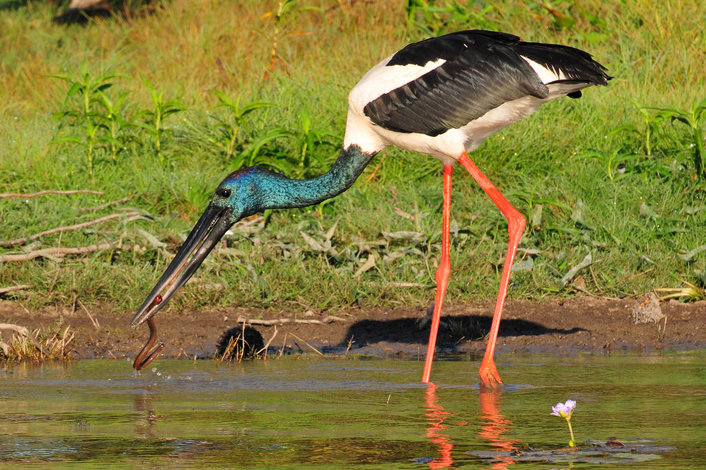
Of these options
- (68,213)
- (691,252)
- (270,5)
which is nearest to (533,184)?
(691,252)

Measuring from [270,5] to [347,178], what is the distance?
7352 millimetres

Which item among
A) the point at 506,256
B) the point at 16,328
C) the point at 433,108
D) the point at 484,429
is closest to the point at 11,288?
the point at 16,328

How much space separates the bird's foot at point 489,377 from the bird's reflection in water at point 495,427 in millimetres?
83

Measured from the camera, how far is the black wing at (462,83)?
562 cm

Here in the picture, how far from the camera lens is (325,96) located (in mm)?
9117

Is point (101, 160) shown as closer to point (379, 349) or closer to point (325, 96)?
point (325, 96)

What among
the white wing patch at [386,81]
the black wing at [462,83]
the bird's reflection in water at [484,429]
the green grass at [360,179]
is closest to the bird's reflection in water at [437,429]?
the bird's reflection in water at [484,429]

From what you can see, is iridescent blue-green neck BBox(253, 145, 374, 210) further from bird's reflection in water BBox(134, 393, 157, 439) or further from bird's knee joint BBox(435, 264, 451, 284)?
bird's reflection in water BBox(134, 393, 157, 439)

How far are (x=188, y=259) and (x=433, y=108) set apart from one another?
1456mm

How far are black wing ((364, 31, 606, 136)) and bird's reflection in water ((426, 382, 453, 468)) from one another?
1.42 meters

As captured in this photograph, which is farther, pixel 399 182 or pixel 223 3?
pixel 223 3

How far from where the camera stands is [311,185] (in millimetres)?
5836

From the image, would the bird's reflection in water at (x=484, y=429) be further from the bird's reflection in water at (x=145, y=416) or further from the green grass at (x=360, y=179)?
the green grass at (x=360, y=179)

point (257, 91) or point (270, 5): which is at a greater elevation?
point (270, 5)
